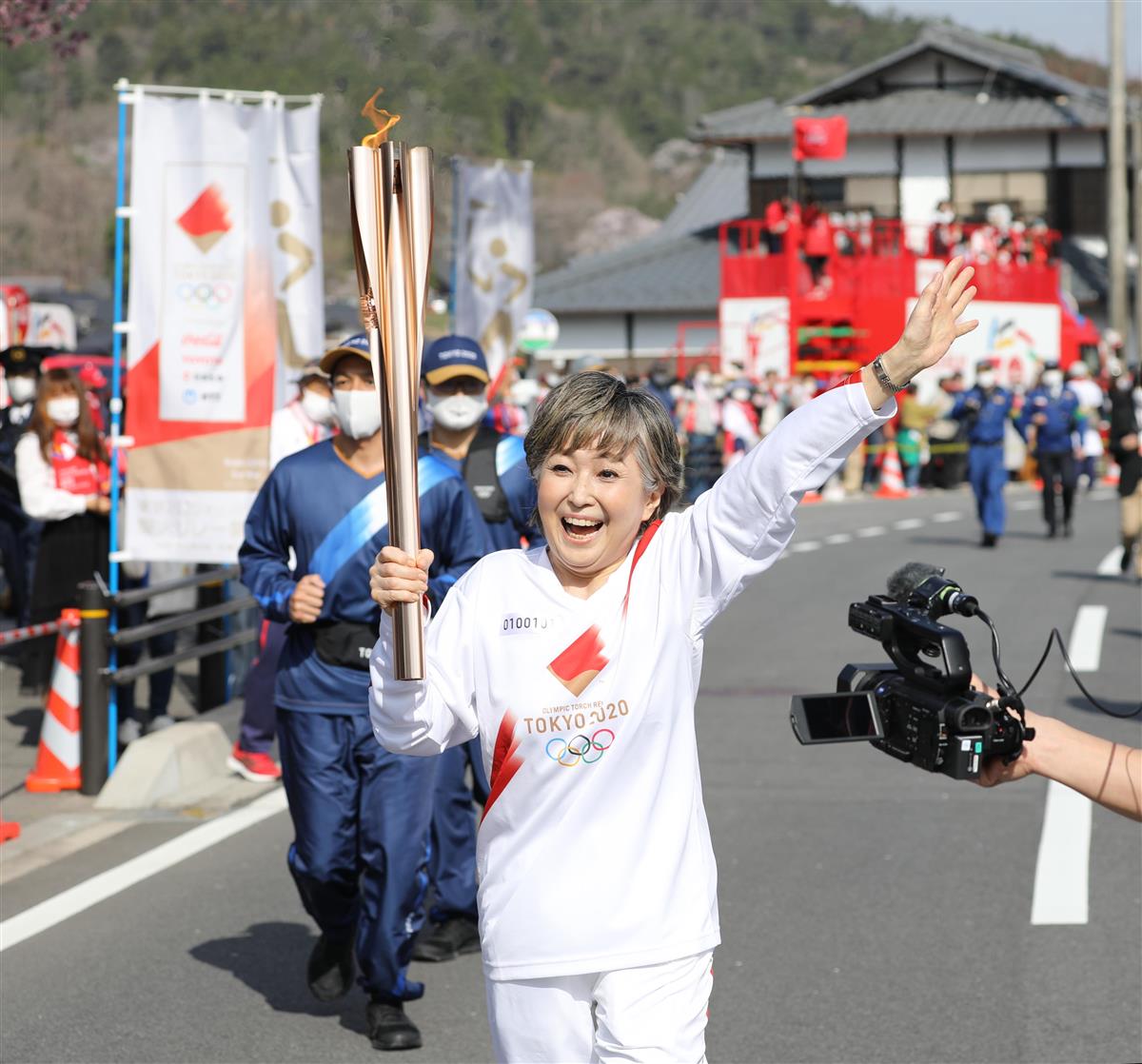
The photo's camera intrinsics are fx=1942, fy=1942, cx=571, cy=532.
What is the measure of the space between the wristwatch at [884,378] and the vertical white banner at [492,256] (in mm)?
11290

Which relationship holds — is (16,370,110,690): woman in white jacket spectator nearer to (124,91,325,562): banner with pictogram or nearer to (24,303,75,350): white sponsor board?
(124,91,325,562): banner with pictogram

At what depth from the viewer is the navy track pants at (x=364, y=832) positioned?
5.36 m

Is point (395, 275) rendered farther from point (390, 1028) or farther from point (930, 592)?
point (390, 1028)

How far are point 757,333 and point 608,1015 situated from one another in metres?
31.7

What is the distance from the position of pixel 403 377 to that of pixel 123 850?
4.90 metres

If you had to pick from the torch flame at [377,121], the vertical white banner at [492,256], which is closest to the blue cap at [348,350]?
the torch flame at [377,121]

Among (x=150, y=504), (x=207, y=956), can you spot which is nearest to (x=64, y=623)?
(x=150, y=504)

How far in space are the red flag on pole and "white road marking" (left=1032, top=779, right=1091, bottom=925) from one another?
30.7m

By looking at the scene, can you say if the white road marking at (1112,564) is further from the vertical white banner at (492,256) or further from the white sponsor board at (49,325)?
the white sponsor board at (49,325)

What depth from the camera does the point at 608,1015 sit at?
3443mm

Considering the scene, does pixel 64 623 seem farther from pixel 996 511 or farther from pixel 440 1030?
pixel 996 511

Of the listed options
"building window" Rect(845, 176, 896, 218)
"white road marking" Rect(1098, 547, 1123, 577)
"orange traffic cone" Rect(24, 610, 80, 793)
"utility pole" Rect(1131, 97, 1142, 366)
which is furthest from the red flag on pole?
"orange traffic cone" Rect(24, 610, 80, 793)

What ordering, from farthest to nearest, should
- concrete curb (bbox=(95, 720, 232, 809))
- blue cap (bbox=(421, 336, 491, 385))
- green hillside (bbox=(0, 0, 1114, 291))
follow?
concrete curb (bbox=(95, 720, 232, 809))
blue cap (bbox=(421, 336, 491, 385))
green hillside (bbox=(0, 0, 1114, 291))

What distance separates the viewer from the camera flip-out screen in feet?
10.1
